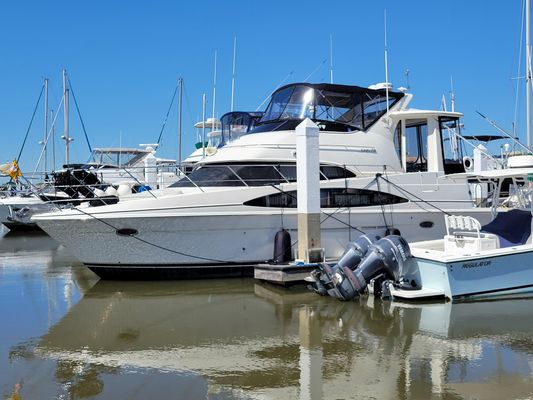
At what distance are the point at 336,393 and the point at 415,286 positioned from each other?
480 cm

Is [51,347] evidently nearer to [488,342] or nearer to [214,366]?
[214,366]

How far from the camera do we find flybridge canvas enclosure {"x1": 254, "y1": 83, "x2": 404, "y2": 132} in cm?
1301

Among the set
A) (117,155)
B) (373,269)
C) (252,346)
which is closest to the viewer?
(252,346)

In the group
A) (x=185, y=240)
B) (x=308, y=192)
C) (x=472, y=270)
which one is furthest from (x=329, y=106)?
(x=472, y=270)

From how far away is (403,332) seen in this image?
7.54 metres

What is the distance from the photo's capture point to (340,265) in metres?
9.94

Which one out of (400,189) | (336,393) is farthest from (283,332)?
(400,189)

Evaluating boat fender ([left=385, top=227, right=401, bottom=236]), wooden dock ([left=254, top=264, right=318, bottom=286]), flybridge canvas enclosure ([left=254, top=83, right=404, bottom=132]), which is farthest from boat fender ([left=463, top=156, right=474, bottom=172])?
wooden dock ([left=254, top=264, right=318, bottom=286])

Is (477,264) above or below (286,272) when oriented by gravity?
above

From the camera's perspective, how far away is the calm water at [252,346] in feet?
18.1

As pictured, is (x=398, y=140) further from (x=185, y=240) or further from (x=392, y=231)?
(x=185, y=240)

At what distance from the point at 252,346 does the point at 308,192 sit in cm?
438

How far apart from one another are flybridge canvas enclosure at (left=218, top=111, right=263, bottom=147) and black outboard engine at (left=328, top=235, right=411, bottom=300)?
28.1 ft

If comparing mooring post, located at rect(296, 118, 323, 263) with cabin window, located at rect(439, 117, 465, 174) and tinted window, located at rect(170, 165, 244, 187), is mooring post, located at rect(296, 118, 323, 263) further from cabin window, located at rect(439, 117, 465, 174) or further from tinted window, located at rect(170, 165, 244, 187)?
cabin window, located at rect(439, 117, 465, 174)
